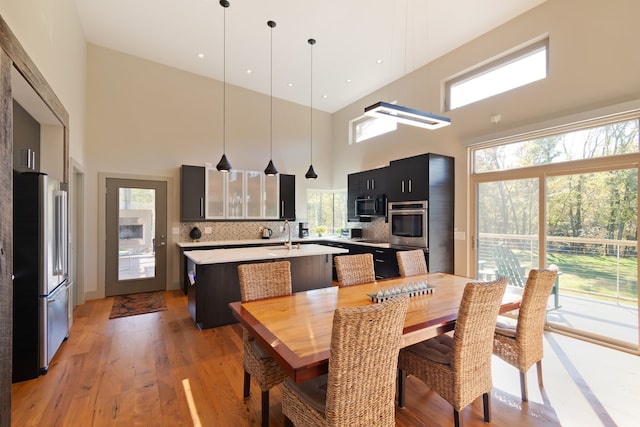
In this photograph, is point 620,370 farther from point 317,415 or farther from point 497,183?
point 317,415

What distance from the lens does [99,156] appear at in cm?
498

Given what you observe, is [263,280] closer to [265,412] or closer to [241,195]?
[265,412]

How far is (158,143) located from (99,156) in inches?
36.5

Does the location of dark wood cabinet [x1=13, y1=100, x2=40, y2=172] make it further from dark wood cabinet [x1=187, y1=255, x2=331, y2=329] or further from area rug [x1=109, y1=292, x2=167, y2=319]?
area rug [x1=109, y1=292, x2=167, y2=319]

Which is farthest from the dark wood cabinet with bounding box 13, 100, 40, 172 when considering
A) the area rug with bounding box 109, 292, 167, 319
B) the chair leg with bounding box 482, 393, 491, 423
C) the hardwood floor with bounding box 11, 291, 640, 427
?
the chair leg with bounding box 482, 393, 491, 423

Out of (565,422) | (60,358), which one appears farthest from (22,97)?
(565,422)

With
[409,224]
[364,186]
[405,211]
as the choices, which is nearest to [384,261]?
[409,224]

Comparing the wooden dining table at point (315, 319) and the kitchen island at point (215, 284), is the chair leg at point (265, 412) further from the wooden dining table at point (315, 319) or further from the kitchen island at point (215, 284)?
the kitchen island at point (215, 284)

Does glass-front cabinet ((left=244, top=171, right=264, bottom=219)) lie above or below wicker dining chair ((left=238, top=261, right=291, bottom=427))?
above

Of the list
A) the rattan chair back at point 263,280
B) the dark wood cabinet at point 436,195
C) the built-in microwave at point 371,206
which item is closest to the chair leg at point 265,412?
the rattan chair back at point 263,280

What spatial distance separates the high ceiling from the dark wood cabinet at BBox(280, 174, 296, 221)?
6.54 ft

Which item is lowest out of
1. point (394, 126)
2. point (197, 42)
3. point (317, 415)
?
point (317, 415)

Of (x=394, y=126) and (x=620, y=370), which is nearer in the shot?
(x=620, y=370)

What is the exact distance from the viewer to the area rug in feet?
13.9
